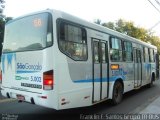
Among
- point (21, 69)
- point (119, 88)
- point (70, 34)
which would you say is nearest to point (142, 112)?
point (119, 88)

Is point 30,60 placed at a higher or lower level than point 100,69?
higher

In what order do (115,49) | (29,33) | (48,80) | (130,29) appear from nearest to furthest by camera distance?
(48,80)
(29,33)
(115,49)
(130,29)

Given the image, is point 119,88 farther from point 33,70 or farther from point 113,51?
point 33,70

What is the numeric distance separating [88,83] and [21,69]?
2.04 metres

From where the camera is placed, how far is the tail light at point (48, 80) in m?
6.59

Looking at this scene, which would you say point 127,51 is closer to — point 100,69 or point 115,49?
point 115,49

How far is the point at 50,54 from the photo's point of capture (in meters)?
6.67

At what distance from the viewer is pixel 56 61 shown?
6.66 metres

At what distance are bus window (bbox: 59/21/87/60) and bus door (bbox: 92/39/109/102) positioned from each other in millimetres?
619

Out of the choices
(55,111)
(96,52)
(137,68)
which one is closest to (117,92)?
(96,52)

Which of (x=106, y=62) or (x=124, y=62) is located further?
(x=124, y=62)

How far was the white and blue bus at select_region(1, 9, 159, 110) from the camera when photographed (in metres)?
6.69

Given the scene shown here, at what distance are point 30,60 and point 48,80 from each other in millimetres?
893

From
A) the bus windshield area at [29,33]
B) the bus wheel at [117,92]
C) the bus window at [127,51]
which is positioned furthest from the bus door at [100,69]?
the bus window at [127,51]
